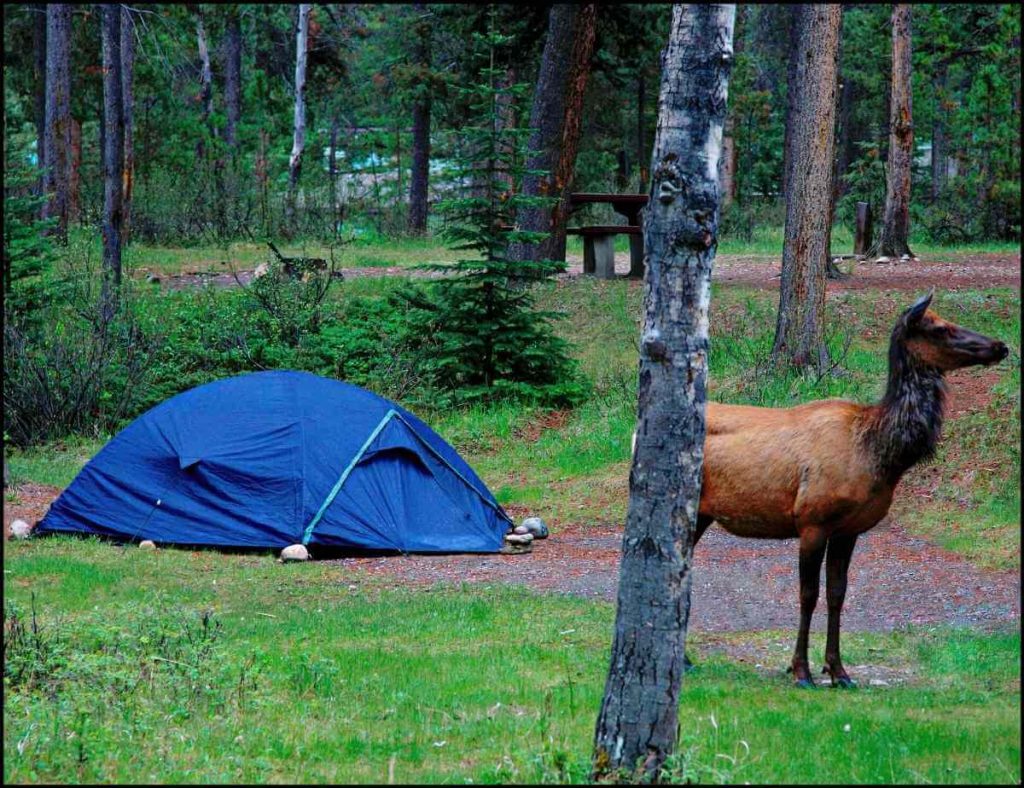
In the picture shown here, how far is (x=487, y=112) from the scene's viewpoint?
16219 millimetres

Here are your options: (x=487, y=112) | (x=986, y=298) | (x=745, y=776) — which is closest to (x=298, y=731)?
(x=745, y=776)

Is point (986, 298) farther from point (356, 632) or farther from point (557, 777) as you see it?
point (557, 777)

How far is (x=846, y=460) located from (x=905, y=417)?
42 centimetres

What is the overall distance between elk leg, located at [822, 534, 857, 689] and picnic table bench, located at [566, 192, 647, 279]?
569 inches

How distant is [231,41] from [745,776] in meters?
37.1

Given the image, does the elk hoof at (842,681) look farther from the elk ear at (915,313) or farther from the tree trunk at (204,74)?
the tree trunk at (204,74)

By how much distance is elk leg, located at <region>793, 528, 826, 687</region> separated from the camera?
7.30 meters

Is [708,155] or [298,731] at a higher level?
[708,155]

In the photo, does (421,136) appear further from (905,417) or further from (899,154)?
(905,417)

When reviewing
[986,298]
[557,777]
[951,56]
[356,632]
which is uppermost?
[951,56]

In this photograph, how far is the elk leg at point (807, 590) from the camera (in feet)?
23.9

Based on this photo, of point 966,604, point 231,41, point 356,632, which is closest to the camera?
point 356,632

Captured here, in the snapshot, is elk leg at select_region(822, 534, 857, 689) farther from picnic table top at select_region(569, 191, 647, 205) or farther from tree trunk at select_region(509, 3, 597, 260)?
picnic table top at select_region(569, 191, 647, 205)

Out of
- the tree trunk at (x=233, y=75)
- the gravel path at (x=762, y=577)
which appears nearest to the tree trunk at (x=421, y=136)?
the tree trunk at (x=233, y=75)
